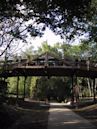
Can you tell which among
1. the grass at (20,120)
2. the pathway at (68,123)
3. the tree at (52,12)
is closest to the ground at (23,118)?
the grass at (20,120)

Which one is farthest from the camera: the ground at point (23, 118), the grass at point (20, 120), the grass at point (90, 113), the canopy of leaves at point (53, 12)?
the grass at point (90, 113)

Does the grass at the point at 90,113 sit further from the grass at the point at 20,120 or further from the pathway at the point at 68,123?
the grass at the point at 20,120

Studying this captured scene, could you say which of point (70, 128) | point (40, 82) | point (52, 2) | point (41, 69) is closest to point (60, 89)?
point (40, 82)

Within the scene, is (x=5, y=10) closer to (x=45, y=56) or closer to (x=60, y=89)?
(x=45, y=56)

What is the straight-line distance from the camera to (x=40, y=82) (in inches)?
3206

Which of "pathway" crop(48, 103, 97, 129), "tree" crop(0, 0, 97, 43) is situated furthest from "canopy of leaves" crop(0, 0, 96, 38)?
"pathway" crop(48, 103, 97, 129)

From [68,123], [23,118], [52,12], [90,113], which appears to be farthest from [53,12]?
[90,113]

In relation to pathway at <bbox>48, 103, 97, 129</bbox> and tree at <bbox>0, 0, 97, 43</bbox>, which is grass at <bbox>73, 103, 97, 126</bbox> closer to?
pathway at <bbox>48, 103, 97, 129</bbox>

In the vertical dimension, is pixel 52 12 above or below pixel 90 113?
above

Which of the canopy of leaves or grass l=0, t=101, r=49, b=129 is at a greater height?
the canopy of leaves

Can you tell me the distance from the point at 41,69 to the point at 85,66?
5.13 meters

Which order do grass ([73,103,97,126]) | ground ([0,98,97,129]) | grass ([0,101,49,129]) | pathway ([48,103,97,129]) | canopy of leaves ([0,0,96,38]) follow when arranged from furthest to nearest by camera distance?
grass ([73,103,97,126]), ground ([0,98,97,129]), grass ([0,101,49,129]), pathway ([48,103,97,129]), canopy of leaves ([0,0,96,38])

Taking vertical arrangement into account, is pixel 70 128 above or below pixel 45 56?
below

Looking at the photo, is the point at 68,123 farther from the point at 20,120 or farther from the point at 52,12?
→ the point at 52,12
